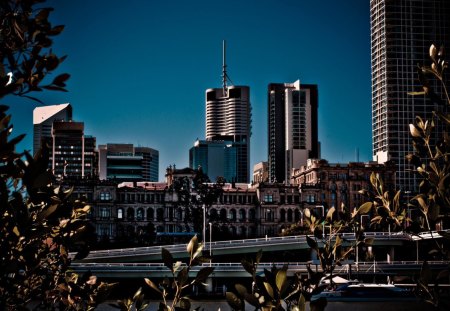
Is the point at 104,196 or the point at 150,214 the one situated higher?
the point at 104,196

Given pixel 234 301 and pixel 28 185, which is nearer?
pixel 28 185

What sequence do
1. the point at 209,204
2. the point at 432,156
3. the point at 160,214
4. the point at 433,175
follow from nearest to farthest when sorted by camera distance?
the point at 433,175 → the point at 432,156 → the point at 209,204 → the point at 160,214

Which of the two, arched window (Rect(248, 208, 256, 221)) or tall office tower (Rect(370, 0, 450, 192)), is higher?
tall office tower (Rect(370, 0, 450, 192))

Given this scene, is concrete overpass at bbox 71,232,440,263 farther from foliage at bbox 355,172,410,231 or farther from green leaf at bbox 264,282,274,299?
green leaf at bbox 264,282,274,299

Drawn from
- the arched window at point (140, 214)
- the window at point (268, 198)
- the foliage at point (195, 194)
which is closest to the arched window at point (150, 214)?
the arched window at point (140, 214)

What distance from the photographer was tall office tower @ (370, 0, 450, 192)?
618 feet

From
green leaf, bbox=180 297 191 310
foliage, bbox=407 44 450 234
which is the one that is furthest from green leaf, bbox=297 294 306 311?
foliage, bbox=407 44 450 234

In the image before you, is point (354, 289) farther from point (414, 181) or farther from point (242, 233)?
point (414, 181)

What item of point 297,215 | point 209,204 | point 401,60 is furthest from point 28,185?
point 401,60

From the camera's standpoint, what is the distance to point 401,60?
190 metres

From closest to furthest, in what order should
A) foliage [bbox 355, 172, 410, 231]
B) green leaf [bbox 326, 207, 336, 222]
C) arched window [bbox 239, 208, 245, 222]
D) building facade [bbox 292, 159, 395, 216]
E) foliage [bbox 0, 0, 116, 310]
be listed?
foliage [bbox 0, 0, 116, 310], green leaf [bbox 326, 207, 336, 222], foliage [bbox 355, 172, 410, 231], arched window [bbox 239, 208, 245, 222], building facade [bbox 292, 159, 395, 216]

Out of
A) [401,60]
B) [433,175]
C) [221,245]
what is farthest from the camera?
[401,60]

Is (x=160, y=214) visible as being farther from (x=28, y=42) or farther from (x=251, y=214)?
(x=28, y=42)

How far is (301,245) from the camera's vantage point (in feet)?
326
